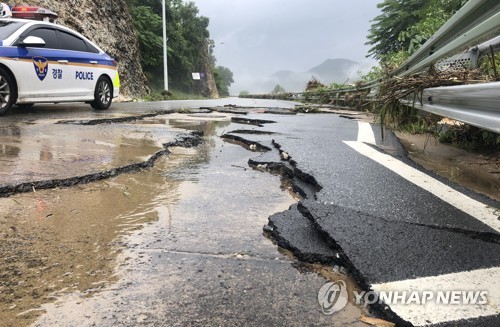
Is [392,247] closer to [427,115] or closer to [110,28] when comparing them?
[427,115]

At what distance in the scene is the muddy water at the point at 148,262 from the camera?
3.96ft

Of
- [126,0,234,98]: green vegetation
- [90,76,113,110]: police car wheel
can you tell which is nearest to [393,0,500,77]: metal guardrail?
[90,76,113,110]: police car wheel

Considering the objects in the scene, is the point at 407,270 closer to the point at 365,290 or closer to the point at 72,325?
the point at 365,290

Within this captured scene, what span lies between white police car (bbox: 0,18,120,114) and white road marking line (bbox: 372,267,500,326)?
19.6ft

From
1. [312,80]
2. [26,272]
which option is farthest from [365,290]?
[312,80]

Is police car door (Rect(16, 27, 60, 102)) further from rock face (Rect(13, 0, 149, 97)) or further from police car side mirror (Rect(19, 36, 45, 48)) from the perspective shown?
rock face (Rect(13, 0, 149, 97))

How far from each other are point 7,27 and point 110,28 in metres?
13.7

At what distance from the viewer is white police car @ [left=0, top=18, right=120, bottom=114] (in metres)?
5.74

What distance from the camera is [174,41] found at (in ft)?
133

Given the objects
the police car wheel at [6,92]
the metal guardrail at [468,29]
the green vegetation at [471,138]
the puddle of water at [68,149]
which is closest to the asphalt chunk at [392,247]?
the metal guardrail at [468,29]

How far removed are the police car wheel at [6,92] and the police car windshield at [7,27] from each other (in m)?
0.61

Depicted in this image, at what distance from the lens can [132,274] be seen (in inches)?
56.0

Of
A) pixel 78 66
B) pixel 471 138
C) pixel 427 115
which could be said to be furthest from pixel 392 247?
pixel 78 66

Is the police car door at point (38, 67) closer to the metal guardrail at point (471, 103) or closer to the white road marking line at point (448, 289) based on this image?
the metal guardrail at point (471, 103)
